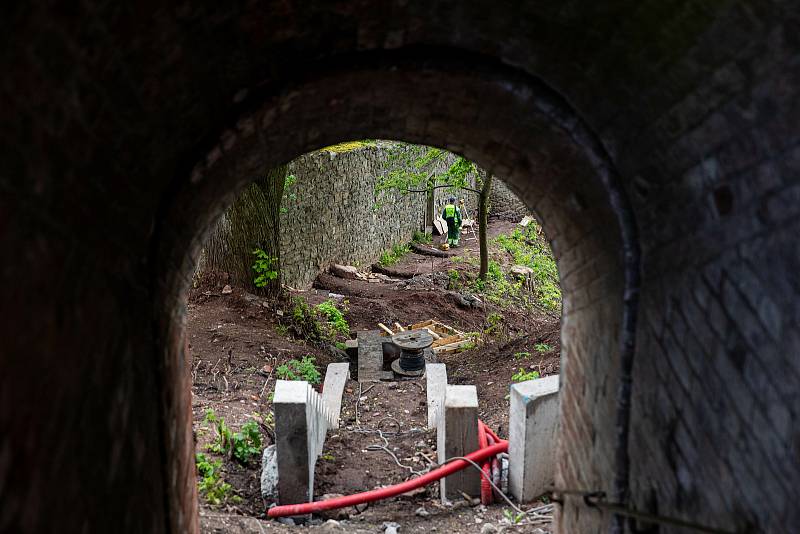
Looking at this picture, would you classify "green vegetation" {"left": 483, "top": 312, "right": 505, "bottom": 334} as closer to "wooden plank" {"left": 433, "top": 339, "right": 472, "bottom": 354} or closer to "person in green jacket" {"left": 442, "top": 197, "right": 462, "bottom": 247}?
"wooden plank" {"left": 433, "top": 339, "right": 472, "bottom": 354}

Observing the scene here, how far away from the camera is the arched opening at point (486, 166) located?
286cm

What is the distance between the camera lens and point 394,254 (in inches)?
694

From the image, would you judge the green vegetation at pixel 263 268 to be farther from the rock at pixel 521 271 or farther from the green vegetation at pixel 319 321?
the rock at pixel 521 271

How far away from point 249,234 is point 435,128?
21.0 ft

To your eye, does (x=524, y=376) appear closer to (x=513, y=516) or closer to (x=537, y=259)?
(x=513, y=516)

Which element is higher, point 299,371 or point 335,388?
point 299,371

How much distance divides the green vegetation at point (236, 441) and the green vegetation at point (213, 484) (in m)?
0.24

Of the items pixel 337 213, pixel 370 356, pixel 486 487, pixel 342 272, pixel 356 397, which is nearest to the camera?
pixel 486 487

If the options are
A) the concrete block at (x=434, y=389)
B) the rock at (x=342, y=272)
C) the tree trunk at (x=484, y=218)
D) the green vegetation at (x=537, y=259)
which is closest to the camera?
the concrete block at (x=434, y=389)

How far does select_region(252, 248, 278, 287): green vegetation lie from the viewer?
966 centimetres

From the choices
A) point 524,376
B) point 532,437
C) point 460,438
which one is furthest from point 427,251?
point 532,437

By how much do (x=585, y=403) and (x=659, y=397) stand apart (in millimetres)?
1038

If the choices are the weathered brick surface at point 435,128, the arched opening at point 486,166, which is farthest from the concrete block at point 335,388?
the weathered brick surface at point 435,128

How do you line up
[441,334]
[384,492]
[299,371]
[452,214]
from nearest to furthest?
[384,492] → [299,371] → [441,334] → [452,214]
